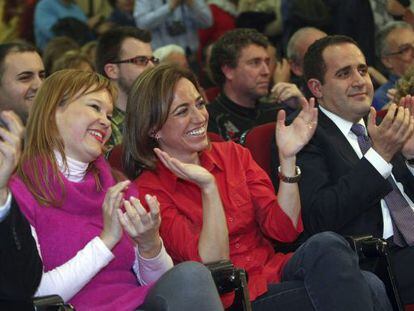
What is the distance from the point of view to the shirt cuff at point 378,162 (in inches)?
141

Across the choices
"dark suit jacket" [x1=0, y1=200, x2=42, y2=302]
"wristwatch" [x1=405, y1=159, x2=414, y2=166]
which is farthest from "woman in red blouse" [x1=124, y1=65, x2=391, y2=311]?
"dark suit jacket" [x1=0, y1=200, x2=42, y2=302]

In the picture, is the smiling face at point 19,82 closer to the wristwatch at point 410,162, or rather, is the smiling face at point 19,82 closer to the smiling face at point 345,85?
the smiling face at point 345,85

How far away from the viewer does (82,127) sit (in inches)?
125

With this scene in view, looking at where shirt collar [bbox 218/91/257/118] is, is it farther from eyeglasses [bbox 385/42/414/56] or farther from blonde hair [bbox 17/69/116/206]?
blonde hair [bbox 17/69/116/206]

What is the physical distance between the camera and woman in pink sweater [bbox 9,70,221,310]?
115 inches

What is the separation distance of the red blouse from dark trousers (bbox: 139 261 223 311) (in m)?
0.36

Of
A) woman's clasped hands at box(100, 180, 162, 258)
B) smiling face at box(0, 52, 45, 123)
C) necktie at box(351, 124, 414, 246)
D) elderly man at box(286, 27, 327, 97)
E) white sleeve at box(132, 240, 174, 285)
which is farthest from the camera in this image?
elderly man at box(286, 27, 327, 97)

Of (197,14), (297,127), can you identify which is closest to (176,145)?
(297,127)

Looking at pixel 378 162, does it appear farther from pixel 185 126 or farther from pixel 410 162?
pixel 185 126

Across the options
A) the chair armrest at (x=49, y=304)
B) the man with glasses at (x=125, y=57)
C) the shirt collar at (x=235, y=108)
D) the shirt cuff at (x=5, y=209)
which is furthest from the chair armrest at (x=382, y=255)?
the shirt collar at (x=235, y=108)

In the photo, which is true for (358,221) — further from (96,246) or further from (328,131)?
(96,246)

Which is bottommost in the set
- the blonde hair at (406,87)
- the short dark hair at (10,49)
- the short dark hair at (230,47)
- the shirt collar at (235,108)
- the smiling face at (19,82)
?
the shirt collar at (235,108)

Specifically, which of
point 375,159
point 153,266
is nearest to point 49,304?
point 153,266

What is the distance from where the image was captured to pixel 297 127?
3.52 meters
